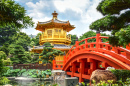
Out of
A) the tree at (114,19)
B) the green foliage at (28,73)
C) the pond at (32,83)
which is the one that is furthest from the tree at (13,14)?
the green foliage at (28,73)

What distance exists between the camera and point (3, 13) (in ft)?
14.4

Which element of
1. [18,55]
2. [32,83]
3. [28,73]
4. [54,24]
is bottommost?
[32,83]

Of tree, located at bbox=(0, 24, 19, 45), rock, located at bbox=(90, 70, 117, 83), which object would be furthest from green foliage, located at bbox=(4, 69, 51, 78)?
tree, located at bbox=(0, 24, 19, 45)

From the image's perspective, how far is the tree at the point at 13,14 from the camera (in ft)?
14.0

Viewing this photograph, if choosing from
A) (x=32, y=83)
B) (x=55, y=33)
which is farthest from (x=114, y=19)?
(x=55, y=33)

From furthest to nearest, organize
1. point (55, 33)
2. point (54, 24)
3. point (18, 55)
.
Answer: point (55, 33) < point (54, 24) < point (18, 55)

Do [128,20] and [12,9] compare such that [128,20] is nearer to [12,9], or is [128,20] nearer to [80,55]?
[12,9]

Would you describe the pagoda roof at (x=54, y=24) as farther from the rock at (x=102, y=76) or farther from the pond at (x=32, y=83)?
the rock at (x=102, y=76)

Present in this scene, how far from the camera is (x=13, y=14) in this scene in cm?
445

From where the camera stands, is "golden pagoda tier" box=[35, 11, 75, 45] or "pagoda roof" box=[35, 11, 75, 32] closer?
"pagoda roof" box=[35, 11, 75, 32]

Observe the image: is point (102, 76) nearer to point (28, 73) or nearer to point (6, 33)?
point (28, 73)

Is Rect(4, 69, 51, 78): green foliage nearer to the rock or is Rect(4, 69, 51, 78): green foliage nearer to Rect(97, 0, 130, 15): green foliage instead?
the rock

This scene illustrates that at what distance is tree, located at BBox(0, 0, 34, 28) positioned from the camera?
4254mm

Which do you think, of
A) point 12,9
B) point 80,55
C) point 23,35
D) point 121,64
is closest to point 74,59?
point 80,55
